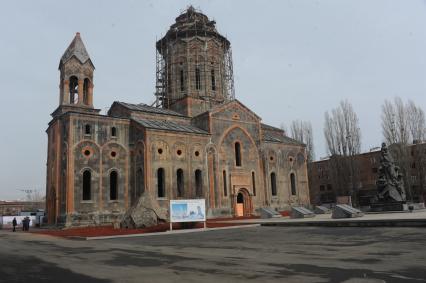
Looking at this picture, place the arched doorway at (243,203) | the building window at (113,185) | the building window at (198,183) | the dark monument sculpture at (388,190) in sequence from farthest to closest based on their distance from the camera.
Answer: the arched doorway at (243,203)
the building window at (198,183)
the building window at (113,185)
the dark monument sculpture at (388,190)

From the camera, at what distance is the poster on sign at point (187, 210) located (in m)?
22.3

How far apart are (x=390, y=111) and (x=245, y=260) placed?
4062cm

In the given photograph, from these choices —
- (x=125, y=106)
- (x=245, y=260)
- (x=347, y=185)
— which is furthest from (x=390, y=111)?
(x=245, y=260)

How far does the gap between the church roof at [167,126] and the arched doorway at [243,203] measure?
720 centimetres

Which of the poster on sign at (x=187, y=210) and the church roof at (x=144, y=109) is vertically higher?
the church roof at (x=144, y=109)

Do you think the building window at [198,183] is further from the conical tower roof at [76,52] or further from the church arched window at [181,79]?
the conical tower roof at [76,52]

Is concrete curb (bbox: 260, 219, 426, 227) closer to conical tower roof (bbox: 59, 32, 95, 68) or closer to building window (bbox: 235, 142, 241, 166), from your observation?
building window (bbox: 235, 142, 241, 166)

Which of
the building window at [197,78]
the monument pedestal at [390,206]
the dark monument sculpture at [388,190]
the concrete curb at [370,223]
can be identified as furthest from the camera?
the building window at [197,78]

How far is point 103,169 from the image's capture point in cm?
3055

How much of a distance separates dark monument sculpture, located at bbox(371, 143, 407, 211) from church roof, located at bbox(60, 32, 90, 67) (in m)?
26.8

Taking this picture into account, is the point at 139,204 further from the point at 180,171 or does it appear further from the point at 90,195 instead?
the point at 180,171

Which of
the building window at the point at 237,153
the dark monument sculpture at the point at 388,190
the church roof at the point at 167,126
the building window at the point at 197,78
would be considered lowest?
the dark monument sculpture at the point at 388,190

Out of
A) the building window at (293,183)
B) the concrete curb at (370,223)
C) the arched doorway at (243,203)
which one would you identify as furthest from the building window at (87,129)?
the building window at (293,183)

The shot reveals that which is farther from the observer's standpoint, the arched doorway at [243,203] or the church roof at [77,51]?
the arched doorway at [243,203]
